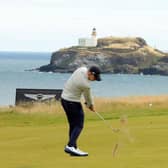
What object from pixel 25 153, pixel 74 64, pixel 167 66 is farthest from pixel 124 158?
pixel 167 66

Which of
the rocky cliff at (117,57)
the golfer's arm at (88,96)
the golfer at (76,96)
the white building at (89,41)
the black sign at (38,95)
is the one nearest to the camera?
the golfer at (76,96)

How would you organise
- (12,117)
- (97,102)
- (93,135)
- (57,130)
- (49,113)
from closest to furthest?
1. (93,135)
2. (57,130)
3. (12,117)
4. (49,113)
5. (97,102)

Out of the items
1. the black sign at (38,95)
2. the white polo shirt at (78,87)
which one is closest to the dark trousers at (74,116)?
the white polo shirt at (78,87)

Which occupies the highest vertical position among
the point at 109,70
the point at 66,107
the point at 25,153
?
the point at 66,107

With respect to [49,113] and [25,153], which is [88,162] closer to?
[25,153]

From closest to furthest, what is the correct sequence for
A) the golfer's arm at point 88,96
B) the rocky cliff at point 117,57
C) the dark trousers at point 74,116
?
the golfer's arm at point 88,96 → the dark trousers at point 74,116 → the rocky cliff at point 117,57

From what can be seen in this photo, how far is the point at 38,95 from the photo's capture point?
118ft

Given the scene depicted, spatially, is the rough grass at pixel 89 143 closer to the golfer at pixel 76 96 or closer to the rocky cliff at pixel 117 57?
the golfer at pixel 76 96

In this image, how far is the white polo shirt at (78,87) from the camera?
12969mm

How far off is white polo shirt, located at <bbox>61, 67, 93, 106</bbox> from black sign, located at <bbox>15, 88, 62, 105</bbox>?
22.0 metres

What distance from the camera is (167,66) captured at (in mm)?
185875

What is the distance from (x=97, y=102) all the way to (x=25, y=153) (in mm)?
19856

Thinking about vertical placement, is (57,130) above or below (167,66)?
above

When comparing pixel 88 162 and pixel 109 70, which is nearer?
pixel 88 162
